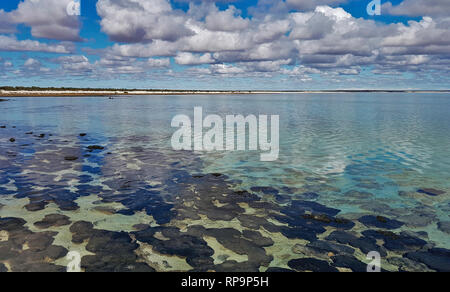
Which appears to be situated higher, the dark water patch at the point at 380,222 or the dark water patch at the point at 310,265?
the dark water patch at the point at 380,222

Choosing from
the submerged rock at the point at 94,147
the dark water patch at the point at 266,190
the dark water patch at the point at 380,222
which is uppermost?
the submerged rock at the point at 94,147

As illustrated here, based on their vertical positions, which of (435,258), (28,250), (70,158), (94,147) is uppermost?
(94,147)

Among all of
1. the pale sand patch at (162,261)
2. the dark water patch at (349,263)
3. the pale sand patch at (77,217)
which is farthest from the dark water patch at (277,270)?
the pale sand patch at (77,217)

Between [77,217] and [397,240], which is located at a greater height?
[77,217]

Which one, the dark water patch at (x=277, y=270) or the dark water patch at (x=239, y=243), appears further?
the dark water patch at (x=239, y=243)

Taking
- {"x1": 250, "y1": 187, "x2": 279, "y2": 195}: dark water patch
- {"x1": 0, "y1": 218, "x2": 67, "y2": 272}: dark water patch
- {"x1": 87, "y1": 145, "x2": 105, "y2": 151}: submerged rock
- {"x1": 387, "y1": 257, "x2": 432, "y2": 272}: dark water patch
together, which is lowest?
{"x1": 387, "y1": 257, "x2": 432, "y2": 272}: dark water patch

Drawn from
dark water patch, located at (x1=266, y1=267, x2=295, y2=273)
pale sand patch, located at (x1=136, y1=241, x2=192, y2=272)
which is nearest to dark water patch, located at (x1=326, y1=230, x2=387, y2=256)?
dark water patch, located at (x1=266, y1=267, x2=295, y2=273)

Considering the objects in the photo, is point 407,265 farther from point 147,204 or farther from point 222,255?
point 147,204

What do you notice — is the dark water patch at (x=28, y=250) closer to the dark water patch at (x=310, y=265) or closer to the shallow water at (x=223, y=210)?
the shallow water at (x=223, y=210)

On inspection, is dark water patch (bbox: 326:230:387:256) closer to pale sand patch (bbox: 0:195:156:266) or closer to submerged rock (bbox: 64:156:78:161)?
pale sand patch (bbox: 0:195:156:266)

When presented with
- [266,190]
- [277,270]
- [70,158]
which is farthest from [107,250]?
[70,158]

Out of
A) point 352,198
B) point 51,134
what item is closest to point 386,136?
point 352,198
